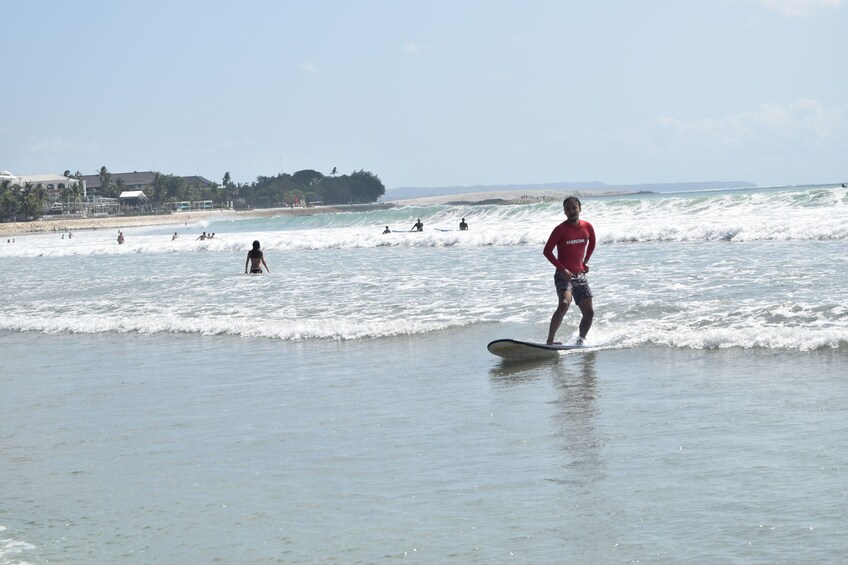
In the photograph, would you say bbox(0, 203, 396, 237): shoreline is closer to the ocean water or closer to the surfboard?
the ocean water

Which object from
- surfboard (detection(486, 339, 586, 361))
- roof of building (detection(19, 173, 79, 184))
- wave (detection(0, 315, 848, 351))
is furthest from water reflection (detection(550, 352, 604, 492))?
roof of building (detection(19, 173, 79, 184))

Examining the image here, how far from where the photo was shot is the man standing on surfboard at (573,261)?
10500mm

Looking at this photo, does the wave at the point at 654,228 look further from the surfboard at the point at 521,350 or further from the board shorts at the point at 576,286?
the surfboard at the point at 521,350

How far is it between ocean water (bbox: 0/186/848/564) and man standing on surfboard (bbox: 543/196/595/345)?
0.53 m

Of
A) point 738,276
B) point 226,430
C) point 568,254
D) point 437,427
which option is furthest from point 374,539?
point 738,276

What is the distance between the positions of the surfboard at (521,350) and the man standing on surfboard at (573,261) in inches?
15.0

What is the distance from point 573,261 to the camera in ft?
35.0

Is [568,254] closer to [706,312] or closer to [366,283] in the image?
[706,312]

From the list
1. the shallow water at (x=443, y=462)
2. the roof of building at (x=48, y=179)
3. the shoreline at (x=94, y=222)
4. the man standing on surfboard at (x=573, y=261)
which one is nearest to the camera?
the shallow water at (x=443, y=462)

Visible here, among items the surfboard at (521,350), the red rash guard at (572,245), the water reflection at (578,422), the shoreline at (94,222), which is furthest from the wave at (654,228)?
the shoreline at (94,222)

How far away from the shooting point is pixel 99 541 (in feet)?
16.6

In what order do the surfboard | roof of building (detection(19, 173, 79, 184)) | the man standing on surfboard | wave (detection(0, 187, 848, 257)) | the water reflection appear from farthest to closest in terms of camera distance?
roof of building (detection(19, 173, 79, 184)) → wave (detection(0, 187, 848, 257)) → the man standing on surfboard → the surfboard → the water reflection

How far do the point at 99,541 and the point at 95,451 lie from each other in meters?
2.10

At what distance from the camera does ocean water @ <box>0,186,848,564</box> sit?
15.8ft
